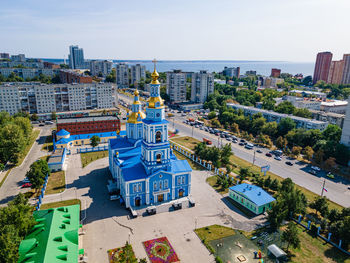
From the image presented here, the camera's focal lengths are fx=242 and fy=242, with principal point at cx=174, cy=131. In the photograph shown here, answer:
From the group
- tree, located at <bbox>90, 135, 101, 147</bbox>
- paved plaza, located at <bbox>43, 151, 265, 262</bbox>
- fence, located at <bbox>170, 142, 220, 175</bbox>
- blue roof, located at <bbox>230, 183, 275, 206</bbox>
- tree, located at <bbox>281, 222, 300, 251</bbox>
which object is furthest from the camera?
tree, located at <bbox>90, 135, 101, 147</bbox>

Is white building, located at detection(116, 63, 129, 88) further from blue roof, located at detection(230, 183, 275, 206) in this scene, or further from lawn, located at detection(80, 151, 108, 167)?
blue roof, located at detection(230, 183, 275, 206)

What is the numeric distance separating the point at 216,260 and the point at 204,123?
220 ft

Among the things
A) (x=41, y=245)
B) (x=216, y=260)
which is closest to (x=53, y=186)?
(x=41, y=245)

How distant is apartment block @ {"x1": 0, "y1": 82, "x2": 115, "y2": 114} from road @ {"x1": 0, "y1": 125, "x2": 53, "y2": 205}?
94.2 ft

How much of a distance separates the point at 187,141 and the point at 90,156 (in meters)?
27.5

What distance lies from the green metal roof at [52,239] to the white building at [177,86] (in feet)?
324

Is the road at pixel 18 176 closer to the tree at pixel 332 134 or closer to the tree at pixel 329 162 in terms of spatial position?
the tree at pixel 329 162

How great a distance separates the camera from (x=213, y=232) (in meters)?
33.3

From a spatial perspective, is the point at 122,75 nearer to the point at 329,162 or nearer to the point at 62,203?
the point at 62,203

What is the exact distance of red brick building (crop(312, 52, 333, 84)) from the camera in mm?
187375

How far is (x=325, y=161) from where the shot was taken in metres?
55.3

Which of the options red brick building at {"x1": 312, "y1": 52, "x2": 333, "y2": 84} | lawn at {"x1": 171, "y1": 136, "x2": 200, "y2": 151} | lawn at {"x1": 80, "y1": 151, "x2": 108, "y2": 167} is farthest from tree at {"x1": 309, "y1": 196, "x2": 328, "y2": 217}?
red brick building at {"x1": 312, "y1": 52, "x2": 333, "y2": 84}

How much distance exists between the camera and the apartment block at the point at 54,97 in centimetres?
8900

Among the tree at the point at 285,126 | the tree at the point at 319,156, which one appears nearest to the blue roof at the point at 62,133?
the tree at the point at 285,126
